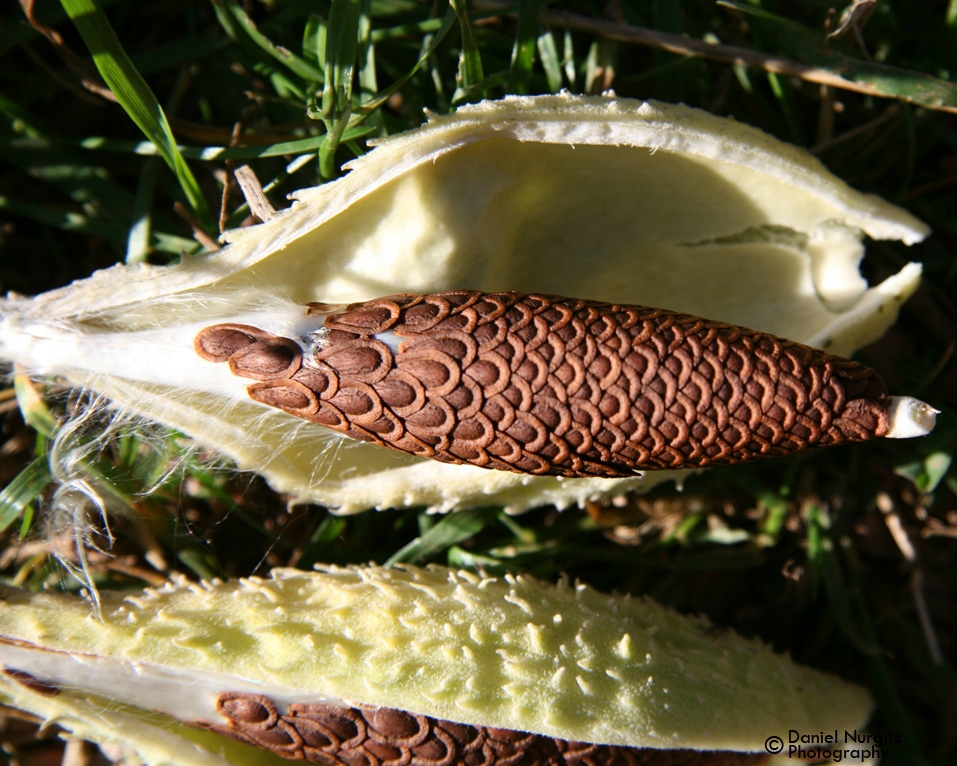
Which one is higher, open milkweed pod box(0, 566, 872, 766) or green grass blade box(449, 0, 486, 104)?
green grass blade box(449, 0, 486, 104)

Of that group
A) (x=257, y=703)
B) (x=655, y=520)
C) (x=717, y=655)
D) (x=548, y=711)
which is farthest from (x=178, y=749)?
(x=655, y=520)

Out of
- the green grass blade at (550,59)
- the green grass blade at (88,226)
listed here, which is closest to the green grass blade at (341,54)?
the green grass blade at (550,59)

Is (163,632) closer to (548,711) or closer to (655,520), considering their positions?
(548,711)

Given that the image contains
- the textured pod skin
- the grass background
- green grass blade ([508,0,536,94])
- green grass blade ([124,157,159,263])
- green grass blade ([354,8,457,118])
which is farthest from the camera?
green grass blade ([124,157,159,263])

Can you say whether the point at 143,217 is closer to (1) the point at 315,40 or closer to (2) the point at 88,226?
(2) the point at 88,226

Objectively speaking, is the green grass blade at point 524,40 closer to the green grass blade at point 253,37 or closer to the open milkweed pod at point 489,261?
the open milkweed pod at point 489,261

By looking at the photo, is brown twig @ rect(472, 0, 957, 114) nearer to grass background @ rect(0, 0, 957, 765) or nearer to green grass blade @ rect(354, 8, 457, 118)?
grass background @ rect(0, 0, 957, 765)

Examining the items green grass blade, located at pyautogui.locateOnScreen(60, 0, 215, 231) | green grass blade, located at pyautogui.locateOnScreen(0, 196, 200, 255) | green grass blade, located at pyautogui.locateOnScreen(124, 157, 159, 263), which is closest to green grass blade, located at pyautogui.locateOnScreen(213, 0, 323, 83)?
green grass blade, located at pyautogui.locateOnScreen(60, 0, 215, 231)

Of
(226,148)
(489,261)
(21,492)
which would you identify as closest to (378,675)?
(489,261)
